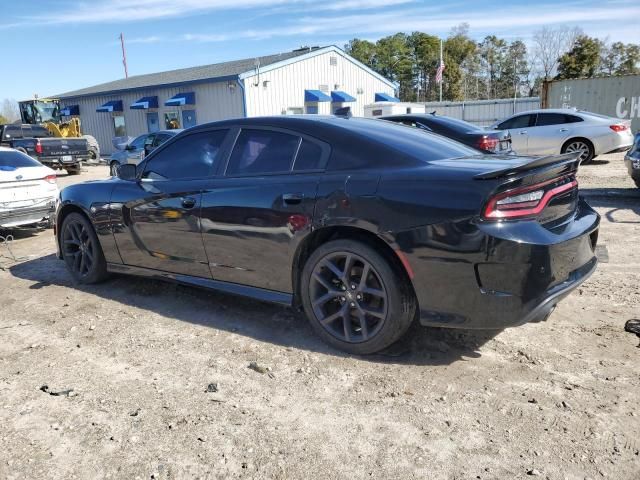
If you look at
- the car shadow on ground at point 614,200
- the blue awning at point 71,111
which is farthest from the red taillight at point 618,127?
the blue awning at point 71,111

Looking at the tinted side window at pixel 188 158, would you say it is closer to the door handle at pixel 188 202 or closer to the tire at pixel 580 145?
the door handle at pixel 188 202

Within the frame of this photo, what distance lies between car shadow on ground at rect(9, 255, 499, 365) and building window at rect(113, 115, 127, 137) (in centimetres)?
2716

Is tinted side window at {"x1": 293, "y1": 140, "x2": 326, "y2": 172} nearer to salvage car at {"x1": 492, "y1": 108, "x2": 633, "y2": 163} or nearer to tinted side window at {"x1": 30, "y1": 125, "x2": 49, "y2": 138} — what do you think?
salvage car at {"x1": 492, "y1": 108, "x2": 633, "y2": 163}

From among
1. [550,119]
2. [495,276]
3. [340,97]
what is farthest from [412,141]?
[340,97]

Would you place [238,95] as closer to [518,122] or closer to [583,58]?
[518,122]

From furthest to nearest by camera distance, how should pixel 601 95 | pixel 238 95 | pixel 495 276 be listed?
pixel 238 95
pixel 601 95
pixel 495 276

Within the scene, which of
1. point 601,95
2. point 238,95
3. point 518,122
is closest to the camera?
point 518,122

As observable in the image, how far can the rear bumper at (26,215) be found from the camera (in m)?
7.63

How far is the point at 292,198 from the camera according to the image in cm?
361

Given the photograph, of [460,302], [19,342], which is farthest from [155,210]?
[460,302]

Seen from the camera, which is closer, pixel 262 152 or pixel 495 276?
pixel 495 276

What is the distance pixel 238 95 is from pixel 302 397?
22.7m

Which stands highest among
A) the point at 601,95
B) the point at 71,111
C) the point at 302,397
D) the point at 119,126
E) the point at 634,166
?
the point at 71,111

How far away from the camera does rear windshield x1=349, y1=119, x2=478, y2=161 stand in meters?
→ 3.51
